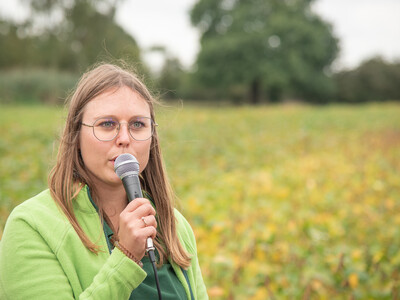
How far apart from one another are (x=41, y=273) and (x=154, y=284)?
424 mm

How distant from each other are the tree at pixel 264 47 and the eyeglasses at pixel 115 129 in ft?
107

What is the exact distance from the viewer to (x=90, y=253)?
1.40 meters

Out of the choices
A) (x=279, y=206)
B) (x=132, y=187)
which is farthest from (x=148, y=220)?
(x=279, y=206)

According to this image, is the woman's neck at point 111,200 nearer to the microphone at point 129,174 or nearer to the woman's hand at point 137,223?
the microphone at point 129,174

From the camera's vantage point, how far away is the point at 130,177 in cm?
137

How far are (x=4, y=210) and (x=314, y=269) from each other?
9.11 ft

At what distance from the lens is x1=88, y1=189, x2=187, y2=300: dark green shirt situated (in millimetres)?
1485

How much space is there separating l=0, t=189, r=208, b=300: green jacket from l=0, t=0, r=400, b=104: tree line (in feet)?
76.7

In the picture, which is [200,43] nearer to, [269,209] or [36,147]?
[36,147]

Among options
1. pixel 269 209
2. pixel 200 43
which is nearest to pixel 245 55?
pixel 200 43

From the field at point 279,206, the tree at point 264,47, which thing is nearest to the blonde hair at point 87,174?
the field at point 279,206

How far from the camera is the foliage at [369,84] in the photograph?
4519 centimetres

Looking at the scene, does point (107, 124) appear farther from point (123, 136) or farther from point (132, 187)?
point (132, 187)

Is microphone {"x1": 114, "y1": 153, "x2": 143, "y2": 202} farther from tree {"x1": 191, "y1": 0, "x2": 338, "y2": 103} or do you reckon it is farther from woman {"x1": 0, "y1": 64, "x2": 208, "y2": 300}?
tree {"x1": 191, "y1": 0, "x2": 338, "y2": 103}
